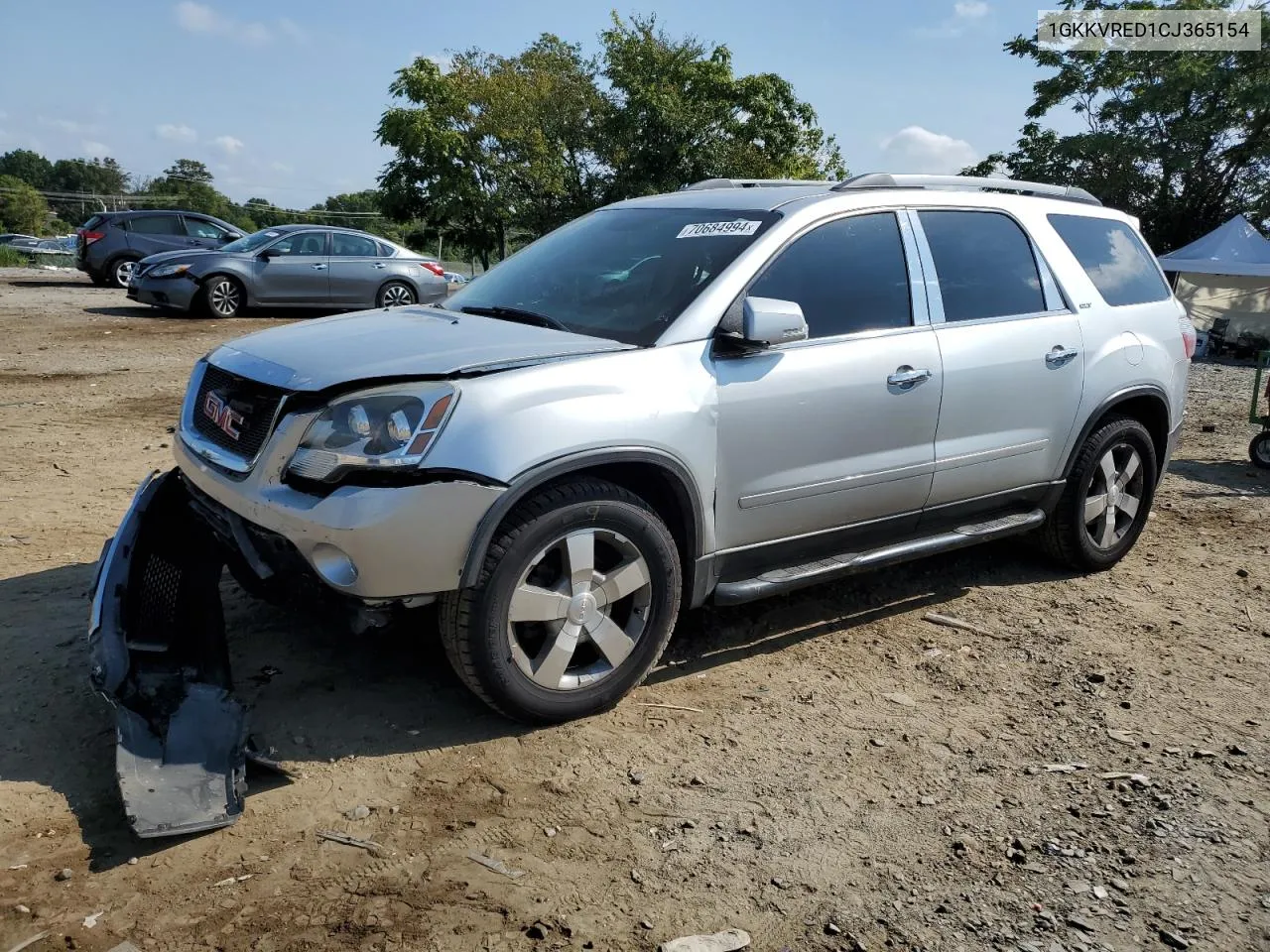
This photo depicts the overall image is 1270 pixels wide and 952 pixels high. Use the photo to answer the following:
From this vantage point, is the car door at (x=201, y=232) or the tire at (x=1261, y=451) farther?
the car door at (x=201, y=232)

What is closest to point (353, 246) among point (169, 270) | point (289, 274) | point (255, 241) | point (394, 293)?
point (394, 293)

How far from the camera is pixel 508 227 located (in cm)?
3262

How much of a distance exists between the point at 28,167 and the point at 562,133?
316 ft

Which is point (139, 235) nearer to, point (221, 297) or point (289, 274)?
point (221, 297)

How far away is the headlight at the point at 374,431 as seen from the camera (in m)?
3.15

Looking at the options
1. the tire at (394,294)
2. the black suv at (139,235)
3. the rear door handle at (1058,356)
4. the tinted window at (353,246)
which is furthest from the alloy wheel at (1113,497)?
the black suv at (139,235)

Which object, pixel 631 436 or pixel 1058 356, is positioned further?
pixel 1058 356

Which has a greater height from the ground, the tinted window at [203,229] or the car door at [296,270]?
the tinted window at [203,229]

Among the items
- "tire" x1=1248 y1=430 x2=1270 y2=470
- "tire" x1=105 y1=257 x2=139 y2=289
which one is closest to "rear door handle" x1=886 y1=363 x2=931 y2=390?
"tire" x1=1248 y1=430 x2=1270 y2=470

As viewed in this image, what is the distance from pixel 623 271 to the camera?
4.24m

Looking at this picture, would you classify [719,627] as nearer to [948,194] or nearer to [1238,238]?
[948,194]

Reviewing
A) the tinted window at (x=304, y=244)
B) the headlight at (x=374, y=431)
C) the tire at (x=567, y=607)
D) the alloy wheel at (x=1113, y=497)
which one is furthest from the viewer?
the tinted window at (x=304, y=244)

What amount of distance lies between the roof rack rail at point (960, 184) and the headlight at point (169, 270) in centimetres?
1341

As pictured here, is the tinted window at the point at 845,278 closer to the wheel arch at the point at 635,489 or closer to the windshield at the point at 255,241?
the wheel arch at the point at 635,489
